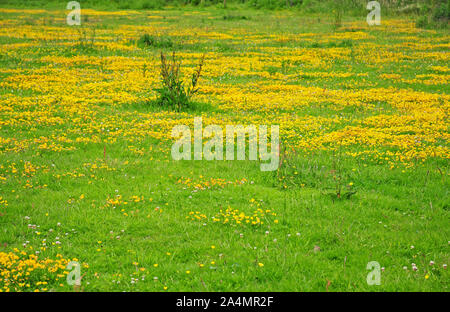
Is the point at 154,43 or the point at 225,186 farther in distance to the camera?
the point at 154,43

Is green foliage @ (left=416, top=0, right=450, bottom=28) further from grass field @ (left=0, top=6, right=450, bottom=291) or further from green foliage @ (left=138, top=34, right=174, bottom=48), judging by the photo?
green foliage @ (left=138, top=34, right=174, bottom=48)

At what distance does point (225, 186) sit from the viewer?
355 inches

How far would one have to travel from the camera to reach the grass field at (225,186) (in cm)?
607

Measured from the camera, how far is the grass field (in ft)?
19.9

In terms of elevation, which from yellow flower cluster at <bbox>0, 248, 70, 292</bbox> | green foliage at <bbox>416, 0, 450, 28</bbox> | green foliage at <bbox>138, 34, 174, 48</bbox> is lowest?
yellow flower cluster at <bbox>0, 248, 70, 292</bbox>

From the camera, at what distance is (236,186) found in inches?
352

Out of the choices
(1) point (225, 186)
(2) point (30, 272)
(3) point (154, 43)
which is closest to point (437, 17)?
(3) point (154, 43)

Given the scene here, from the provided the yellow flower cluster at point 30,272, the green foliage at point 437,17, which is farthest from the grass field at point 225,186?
the green foliage at point 437,17

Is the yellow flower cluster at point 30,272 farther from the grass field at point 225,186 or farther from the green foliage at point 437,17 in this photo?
the green foliage at point 437,17

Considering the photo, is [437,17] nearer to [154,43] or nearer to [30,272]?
[154,43]

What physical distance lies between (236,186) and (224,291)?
11.6 ft

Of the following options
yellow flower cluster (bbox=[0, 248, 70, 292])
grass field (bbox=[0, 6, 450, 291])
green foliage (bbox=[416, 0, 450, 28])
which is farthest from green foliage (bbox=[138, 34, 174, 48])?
green foliage (bbox=[416, 0, 450, 28])

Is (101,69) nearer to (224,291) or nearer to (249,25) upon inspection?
(224,291)
